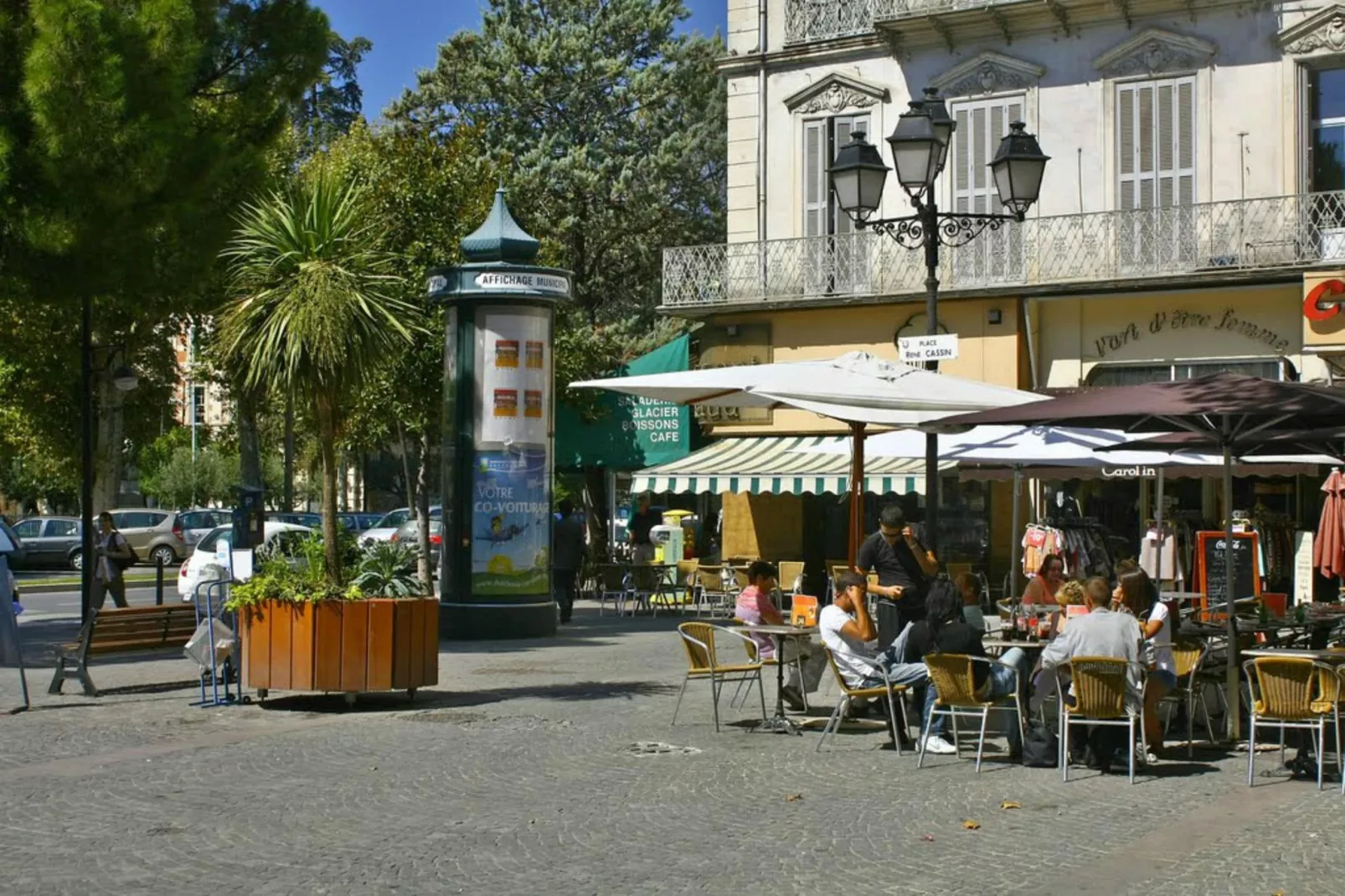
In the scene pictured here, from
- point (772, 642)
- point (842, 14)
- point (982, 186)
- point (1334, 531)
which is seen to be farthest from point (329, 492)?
point (842, 14)

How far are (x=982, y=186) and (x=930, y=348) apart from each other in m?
13.5

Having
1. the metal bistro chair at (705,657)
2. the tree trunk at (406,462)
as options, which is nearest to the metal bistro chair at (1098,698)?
the metal bistro chair at (705,657)

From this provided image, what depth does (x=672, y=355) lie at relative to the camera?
29.5 metres

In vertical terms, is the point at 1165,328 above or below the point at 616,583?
above

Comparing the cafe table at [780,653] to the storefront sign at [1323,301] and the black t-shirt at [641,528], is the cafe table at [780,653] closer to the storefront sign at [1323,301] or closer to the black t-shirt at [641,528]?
the storefront sign at [1323,301]

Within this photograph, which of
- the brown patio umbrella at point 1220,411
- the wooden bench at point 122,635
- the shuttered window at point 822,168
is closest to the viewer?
the brown patio umbrella at point 1220,411

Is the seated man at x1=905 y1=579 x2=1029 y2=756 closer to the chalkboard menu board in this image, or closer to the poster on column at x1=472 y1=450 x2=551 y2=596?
the poster on column at x1=472 y1=450 x2=551 y2=596

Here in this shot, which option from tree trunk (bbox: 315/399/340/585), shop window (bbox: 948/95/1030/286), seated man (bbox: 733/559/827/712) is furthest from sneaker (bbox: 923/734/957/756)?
shop window (bbox: 948/95/1030/286)

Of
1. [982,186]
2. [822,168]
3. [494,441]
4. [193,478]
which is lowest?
[494,441]

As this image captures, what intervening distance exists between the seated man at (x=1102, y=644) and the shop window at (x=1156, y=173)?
1438cm

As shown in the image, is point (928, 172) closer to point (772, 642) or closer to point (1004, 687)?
point (772, 642)

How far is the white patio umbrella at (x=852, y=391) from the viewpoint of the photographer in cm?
1276

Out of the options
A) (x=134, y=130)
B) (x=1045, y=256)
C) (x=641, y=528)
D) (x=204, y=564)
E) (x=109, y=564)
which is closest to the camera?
(x=134, y=130)

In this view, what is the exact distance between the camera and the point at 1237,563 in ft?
63.6
